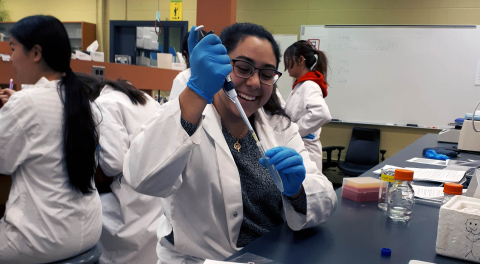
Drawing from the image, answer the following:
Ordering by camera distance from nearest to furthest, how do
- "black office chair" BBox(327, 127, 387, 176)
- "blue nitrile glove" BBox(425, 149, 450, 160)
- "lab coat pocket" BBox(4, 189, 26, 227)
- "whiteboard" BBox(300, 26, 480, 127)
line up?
1. "lab coat pocket" BBox(4, 189, 26, 227)
2. "blue nitrile glove" BBox(425, 149, 450, 160)
3. "whiteboard" BBox(300, 26, 480, 127)
4. "black office chair" BBox(327, 127, 387, 176)

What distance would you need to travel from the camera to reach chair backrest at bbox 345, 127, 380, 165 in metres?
4.61

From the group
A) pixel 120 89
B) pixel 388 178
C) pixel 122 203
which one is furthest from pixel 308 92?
pixel 388 178

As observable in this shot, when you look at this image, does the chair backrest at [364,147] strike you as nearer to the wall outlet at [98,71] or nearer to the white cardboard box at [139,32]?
the wall outlet at [98,71]

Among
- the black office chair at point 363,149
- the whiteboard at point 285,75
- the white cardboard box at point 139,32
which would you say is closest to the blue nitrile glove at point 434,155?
the black office chair at point 363,149

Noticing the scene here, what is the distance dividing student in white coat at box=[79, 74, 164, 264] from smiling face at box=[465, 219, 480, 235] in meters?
1.50

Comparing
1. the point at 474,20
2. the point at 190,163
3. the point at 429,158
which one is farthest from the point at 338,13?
the point at 190,163

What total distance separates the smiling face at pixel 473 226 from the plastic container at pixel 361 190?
512 millimetres

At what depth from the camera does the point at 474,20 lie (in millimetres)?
4418

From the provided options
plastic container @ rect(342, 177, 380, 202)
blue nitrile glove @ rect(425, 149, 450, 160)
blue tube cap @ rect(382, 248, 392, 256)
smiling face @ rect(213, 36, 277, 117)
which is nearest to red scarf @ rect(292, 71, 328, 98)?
blue nitrile glove @ rect(425, 149, 450, 160)

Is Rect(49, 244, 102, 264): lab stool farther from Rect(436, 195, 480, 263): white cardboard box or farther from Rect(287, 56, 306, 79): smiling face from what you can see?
Rect(287, 56, 306, 79): smiling face

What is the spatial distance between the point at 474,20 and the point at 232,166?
4.51m

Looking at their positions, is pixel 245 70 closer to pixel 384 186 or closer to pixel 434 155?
pixel 384 186

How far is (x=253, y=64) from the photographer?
1.10 metres

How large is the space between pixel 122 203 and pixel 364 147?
345 centimetres
